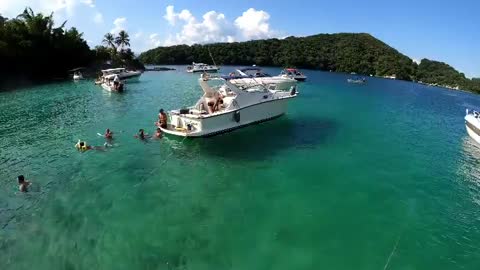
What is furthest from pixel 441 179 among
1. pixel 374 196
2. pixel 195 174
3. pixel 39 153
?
pixel 39 153

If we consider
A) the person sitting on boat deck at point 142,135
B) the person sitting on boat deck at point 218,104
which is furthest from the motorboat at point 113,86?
the person sitting on boat deck at point 218,104

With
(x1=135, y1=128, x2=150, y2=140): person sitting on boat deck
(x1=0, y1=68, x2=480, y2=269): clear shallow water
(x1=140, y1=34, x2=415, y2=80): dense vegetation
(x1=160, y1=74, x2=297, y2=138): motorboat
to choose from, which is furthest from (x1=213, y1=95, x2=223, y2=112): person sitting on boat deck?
(x1=140, y1=34, x2=415, y2=80): dense vegetation

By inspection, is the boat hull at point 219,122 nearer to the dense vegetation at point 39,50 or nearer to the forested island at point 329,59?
the dense vegetation at point 39,50

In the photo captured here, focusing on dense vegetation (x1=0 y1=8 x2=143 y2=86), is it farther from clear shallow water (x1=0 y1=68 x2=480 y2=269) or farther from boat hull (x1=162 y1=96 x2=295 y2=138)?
boat hull (x1=162 y1=96 x2=295 y2=138)

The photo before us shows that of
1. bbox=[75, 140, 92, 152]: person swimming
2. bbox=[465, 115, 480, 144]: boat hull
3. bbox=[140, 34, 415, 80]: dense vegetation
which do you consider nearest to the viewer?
bbox=[75, 140, 92, 152]: person swimming

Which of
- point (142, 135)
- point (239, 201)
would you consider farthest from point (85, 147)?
point (239, 201)

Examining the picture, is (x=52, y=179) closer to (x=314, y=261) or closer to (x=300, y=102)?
(x=314, y=261)

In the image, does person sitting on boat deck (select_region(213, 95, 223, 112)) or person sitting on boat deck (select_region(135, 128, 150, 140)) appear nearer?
person sitting on boat deck (select_region(135, 128, 150, 140))
